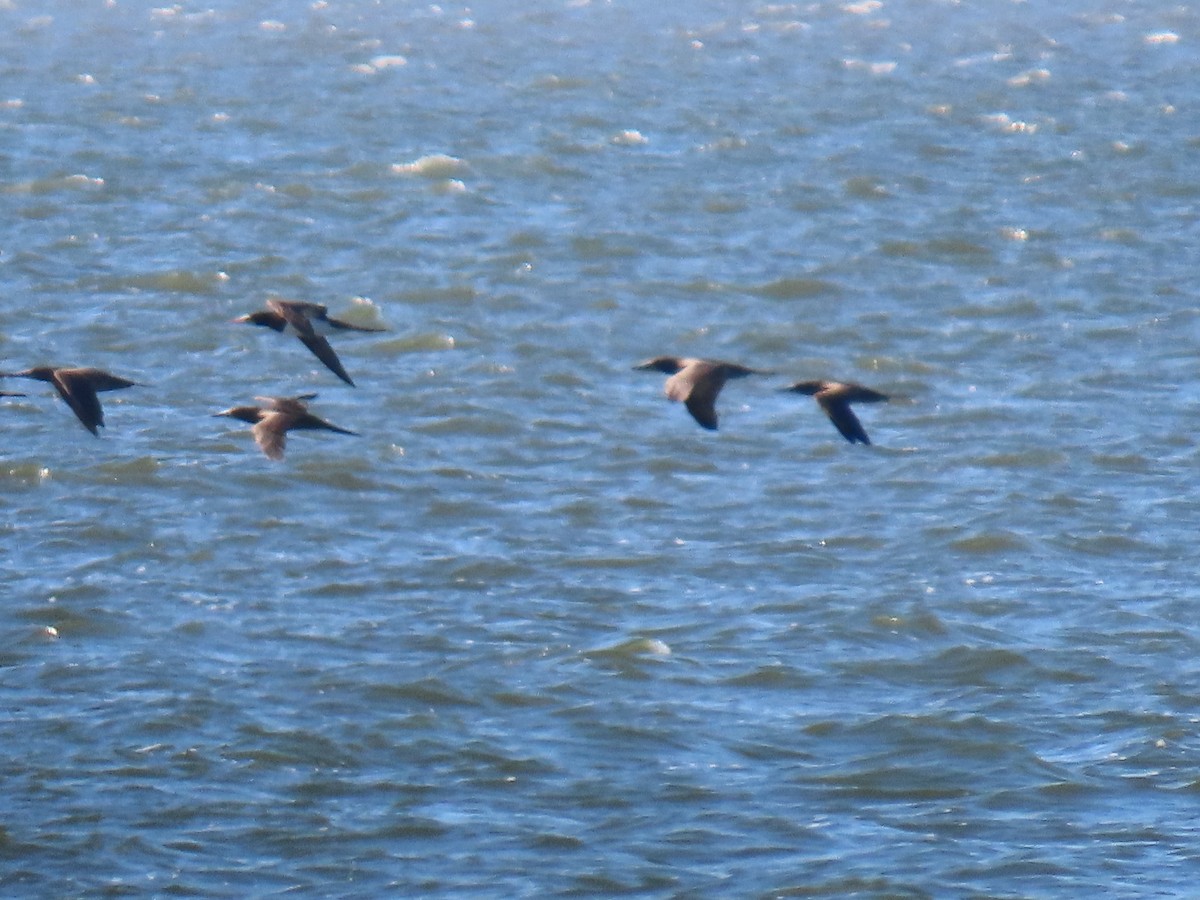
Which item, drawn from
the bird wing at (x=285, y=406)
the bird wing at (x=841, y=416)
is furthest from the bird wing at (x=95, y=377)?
the bird wing at (x=841, y=416)

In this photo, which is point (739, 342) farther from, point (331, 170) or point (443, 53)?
point (443, 53)

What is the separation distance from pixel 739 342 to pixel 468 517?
427 cm

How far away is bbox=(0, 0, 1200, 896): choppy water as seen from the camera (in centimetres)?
966

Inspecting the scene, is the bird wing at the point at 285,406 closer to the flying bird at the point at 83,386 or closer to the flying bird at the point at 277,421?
the flying bird at the point at 277,421

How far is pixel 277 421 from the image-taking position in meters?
9.67

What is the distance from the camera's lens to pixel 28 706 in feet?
35.0

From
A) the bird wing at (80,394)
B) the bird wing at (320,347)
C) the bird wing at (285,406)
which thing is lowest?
the bird wing at (285,406)

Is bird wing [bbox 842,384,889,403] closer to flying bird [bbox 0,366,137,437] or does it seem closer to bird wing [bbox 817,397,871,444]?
bird wing [bbox 817,397,871,444]

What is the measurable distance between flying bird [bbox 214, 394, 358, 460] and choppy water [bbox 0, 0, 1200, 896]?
150 centimetres

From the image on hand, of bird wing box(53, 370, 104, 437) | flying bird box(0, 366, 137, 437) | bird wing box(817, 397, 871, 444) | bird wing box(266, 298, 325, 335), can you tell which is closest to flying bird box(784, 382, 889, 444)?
bird wing box(817, 397, 871, 444)

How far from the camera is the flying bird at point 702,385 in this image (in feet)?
30.3

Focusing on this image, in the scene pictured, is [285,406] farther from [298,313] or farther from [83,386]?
[83,386]

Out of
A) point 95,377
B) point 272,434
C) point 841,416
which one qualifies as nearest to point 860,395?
point 841,416

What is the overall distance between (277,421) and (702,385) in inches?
70.4
